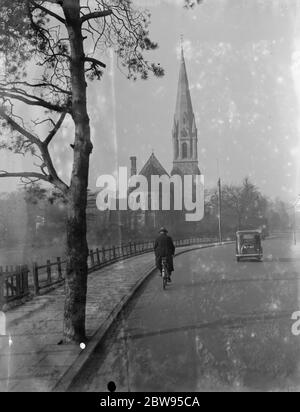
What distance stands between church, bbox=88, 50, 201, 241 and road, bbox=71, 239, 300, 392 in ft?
7.38

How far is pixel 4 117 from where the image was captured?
714 centimetres

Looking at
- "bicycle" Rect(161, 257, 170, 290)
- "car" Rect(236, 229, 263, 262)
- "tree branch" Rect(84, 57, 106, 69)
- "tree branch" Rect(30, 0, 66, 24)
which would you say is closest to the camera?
"tree branch" Rect(30, 0, 66, 24)

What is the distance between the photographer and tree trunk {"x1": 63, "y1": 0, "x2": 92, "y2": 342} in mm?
6820

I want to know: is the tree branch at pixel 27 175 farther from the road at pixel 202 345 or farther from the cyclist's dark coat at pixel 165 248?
the cyclist's dark coat at pixel 165 248

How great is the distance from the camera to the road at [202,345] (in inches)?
196

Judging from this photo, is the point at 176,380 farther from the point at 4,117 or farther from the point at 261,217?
the point at 261,217

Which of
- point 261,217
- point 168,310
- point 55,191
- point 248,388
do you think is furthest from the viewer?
point 261,217

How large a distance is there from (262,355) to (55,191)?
188 inches

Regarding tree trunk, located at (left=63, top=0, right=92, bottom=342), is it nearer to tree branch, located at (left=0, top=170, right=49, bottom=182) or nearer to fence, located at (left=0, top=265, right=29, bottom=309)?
tree branch, located at (left=0, top=170, right=49, bottom=182)

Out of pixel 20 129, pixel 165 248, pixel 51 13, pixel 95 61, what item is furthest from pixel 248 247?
pixel 51 13

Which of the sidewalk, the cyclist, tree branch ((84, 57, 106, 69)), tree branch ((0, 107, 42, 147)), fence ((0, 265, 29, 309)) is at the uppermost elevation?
tree branch ((84, 57, 106, 69))

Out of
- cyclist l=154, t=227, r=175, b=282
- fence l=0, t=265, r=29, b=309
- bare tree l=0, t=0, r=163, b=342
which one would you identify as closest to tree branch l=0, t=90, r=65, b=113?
bare tree l=0, t=0, r=163, b=342

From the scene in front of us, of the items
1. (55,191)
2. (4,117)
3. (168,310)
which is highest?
(4,117)
